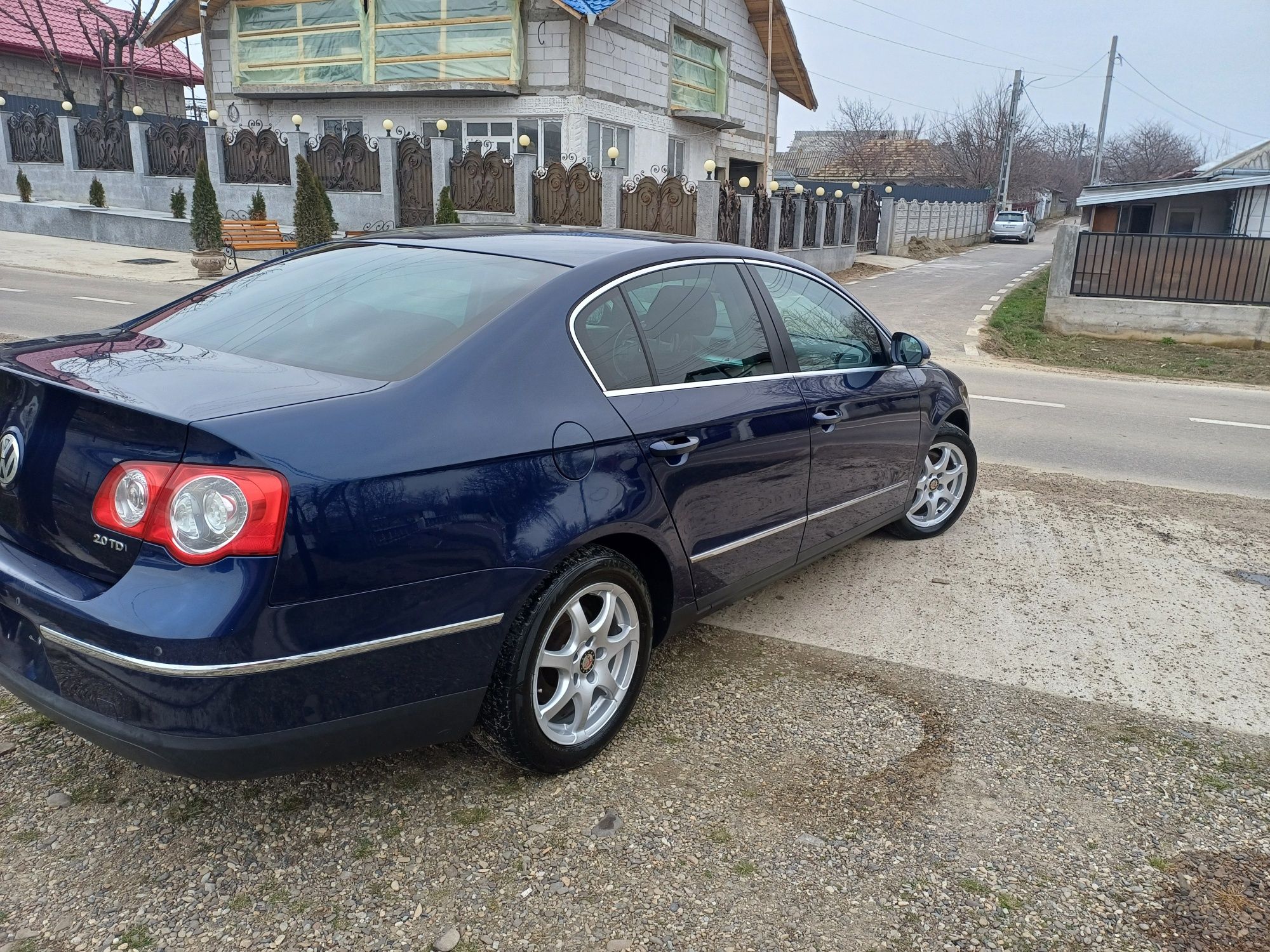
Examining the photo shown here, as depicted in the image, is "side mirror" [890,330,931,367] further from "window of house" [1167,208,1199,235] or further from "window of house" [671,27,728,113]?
"window of house" [1167,208,1199,235]

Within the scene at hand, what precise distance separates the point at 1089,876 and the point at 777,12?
109 feet

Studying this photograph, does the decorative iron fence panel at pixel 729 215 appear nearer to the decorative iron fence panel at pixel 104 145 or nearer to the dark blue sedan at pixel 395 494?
the decorative iron fence panel at pixel 104 145

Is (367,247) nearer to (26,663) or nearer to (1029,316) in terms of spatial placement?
(26,663)

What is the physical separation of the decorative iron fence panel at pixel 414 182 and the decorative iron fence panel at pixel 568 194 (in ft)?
8.16

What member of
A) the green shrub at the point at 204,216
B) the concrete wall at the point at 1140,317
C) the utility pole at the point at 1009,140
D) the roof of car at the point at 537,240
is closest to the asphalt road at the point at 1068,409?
the concrete wall at the point at 1140,317

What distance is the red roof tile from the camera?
1339 inches

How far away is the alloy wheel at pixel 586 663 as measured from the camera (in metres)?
2.94

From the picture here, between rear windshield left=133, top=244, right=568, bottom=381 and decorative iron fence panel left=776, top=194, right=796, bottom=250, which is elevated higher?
decorative iron fence panel left=776, top=194, right=796, bottom=250

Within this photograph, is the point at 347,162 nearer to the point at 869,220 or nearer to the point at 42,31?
the point at 869,220

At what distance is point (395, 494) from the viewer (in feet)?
7.95

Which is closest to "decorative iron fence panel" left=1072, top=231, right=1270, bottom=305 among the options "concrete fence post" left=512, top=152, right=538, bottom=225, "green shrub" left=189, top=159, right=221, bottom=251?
"concrete fence post" left=512, top=152, right=538, bottom=225

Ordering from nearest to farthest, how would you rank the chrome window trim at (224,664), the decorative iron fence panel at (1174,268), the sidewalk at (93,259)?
1. the chrome window trim at (224,664)
2. the decorative iron fence panel at (1174,268)
3. the sidewalk at (93,259)

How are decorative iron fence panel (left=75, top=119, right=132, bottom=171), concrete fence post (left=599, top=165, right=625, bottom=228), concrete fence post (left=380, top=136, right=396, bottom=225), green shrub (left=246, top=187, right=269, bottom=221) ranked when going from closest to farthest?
concrete fence post (left=599, top=165, right=625, bottom=228), green shrub (left=246, top=187, right=269, bottom=221), concrete fence post (left=380, top=136, right=396, bottom=225), decorative iron fence panel (left=75, top=119, right=132, bottom=171)

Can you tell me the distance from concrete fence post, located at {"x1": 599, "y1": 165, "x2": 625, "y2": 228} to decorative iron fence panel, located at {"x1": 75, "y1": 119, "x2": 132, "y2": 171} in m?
13.0
